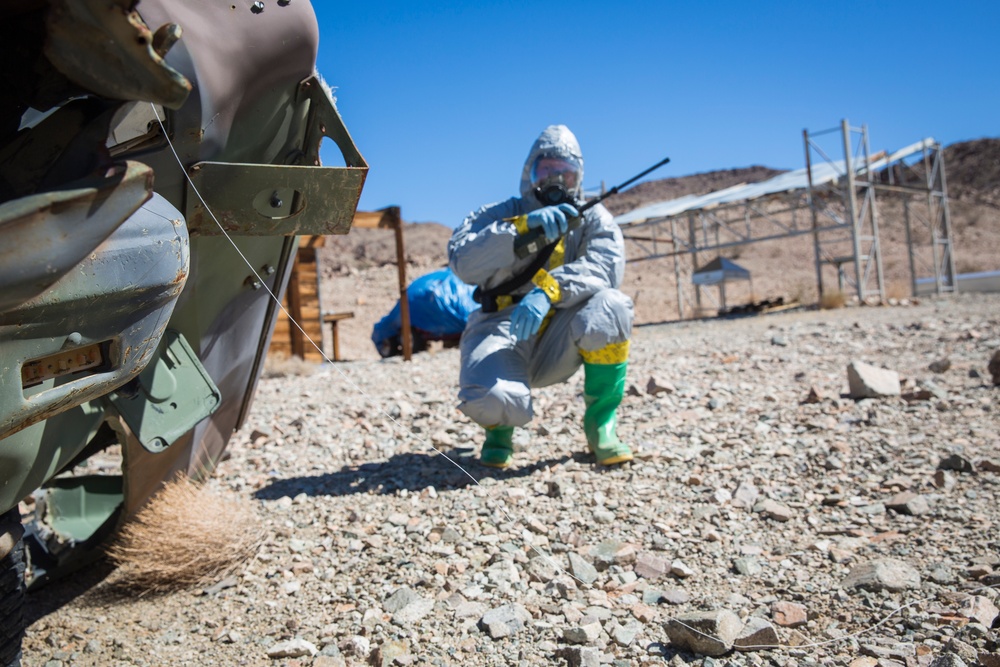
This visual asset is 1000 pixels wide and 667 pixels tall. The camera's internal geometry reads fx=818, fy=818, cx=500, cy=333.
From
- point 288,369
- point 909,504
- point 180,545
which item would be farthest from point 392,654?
point 288,369

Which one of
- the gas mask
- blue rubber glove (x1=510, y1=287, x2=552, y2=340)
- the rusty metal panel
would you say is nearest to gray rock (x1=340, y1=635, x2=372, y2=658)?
the rusty metal panel

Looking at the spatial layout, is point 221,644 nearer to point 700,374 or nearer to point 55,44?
point 55,44

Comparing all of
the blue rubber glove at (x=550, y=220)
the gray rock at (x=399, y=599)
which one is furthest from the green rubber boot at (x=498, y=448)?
the gray rock at (x=399, y=599)

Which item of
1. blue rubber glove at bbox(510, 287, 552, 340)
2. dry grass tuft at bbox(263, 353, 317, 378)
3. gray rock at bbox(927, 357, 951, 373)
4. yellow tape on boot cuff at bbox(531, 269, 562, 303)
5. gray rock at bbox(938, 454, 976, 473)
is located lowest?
gray rock at bbox(938, 454, 976, 473)

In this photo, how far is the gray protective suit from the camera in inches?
154

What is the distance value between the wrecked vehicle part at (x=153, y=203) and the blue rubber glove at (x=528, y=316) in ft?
4.08

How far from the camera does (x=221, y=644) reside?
2479 millimetres

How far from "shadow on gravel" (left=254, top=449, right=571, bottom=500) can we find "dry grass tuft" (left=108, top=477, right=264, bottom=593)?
80 centimetres

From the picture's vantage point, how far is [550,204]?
4.25 metres

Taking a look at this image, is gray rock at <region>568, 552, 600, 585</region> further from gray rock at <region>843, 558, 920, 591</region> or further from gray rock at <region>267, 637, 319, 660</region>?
gray rock at <region>267, 637, 319, 660</region>

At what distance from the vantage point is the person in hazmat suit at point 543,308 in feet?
12.9

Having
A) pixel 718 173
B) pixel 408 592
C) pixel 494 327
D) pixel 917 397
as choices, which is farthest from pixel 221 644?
pixel 718 173

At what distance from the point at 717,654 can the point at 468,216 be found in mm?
2712

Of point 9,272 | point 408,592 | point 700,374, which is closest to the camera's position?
point 9,272
